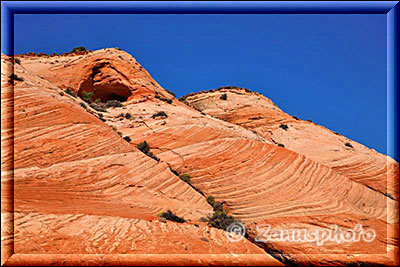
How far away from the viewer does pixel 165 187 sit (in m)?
17.6

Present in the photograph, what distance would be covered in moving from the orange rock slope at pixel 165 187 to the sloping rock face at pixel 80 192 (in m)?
0.06

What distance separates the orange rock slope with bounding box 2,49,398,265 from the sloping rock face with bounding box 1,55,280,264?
0.06 meters

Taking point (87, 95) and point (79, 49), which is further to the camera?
point (79, 49)

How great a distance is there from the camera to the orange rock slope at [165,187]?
38.3 ft

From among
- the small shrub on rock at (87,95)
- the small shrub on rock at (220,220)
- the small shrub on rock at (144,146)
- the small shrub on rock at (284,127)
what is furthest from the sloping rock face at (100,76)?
the small shrub on rock at (220,220)

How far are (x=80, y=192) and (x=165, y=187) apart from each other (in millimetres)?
4809

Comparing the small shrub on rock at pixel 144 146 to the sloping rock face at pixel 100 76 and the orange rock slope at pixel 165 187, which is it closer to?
the orange rock slope at pixel 165 187

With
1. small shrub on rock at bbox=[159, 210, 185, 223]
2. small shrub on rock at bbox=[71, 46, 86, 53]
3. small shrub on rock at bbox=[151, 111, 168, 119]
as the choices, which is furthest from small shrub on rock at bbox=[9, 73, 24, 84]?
small shrub on rock at bbox=[71, 46, 86, 53]

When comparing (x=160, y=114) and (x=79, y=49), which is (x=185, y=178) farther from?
(x=79, y=49)

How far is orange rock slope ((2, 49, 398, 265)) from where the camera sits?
11.7 metres

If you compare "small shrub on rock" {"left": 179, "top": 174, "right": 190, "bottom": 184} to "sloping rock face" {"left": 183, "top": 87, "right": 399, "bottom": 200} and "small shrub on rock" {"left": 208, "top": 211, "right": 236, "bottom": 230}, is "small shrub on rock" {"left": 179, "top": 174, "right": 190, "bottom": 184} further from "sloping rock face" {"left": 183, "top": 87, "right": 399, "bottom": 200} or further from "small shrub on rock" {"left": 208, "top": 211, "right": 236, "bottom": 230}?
"sloping rock face" {"left": 183, "top": 87, "right": 399, "bottom": 200}

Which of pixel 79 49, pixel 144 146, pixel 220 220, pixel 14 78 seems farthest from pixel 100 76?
pixel 220 220

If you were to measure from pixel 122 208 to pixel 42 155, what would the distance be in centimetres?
407

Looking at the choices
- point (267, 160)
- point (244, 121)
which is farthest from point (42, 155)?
point (244, 121)
